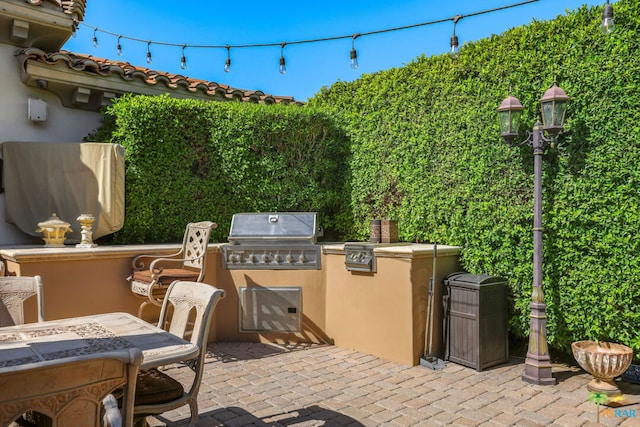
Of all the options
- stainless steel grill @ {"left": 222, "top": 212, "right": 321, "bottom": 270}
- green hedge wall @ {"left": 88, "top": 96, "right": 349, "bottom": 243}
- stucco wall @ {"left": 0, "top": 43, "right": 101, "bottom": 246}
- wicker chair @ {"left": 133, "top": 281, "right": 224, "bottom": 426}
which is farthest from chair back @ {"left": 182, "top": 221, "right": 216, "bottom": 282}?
stucco wall @ {"left": 0, "top": 43, "right": 101, "bottom": 246}

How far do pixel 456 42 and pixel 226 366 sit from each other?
431 centimetres

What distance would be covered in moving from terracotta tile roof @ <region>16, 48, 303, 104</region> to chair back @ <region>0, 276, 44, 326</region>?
181 inches

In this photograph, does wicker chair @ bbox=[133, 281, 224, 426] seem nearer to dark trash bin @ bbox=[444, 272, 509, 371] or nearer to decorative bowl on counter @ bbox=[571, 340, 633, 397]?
dark trash bin @ bbox=[444, 272, 509, 371]

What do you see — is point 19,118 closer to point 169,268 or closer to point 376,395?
point 169,268

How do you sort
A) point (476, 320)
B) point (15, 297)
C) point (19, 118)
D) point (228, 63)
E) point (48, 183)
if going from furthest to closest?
point (19, 118), point (228, 63), point (48, 183), point (476, 320), point (15, 297)

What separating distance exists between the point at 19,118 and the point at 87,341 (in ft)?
19.4

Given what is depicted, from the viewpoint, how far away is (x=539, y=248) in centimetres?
468

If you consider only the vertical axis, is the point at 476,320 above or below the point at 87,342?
below

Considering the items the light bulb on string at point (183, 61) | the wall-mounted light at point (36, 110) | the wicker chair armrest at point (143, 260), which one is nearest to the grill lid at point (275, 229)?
the wicker chair armrest at point (143, 260)

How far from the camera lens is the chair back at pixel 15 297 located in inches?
135

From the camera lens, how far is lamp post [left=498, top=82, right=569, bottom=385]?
4535mm

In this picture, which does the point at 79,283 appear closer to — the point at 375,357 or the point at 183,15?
the point at 375,357

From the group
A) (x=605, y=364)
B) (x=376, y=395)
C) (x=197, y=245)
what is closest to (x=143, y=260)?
(x=197, y=245)

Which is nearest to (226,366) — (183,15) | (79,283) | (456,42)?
(79,283)
